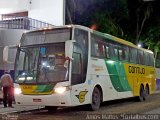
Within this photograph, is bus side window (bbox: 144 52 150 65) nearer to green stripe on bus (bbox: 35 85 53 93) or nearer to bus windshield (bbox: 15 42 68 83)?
bus windshield (bbox: 15 42 68 83)

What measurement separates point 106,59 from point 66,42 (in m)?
4.34

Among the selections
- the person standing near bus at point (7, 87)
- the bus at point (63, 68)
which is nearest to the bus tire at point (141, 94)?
the bus at point (63, 68)

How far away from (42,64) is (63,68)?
35.5 inches

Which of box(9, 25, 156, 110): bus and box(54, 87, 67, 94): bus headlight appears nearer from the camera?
box(54, 87, 67, 94): bus headlight

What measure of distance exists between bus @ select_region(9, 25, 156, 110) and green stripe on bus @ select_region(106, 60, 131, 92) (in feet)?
1.01

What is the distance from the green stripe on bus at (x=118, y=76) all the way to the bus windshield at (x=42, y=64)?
381cm

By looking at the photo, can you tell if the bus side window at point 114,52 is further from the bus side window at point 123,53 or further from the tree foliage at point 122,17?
the tree foliage at point 122,17

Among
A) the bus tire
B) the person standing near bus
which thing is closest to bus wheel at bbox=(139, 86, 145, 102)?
the bus tire

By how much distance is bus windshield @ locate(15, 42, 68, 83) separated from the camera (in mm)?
14832

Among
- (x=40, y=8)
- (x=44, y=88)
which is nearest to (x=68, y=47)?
(x=44, y=88)

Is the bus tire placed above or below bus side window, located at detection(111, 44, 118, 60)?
below

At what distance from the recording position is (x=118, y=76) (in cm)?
1961

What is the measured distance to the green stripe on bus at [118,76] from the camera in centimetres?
1869

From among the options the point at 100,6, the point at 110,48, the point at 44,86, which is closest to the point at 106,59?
the point at 110,48
